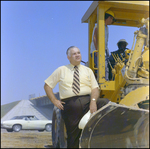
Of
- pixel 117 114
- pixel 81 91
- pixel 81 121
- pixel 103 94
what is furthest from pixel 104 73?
pixel 117 114

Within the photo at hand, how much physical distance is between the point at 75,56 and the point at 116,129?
0.66 meters

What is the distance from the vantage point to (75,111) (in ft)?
6.21

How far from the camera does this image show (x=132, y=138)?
65.5 inches

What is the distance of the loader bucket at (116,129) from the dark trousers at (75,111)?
21 centimetres

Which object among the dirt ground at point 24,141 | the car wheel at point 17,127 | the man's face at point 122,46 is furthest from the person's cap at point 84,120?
the car wheel at point 17,127

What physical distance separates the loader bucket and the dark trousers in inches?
8.1

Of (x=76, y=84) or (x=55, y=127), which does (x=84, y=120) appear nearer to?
(x=76, y=84)

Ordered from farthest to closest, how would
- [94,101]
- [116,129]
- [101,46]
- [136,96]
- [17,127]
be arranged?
[17,127], [101,46], [94,101], [136,96], [116,129]

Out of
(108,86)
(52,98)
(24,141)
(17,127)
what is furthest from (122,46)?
(17,127)

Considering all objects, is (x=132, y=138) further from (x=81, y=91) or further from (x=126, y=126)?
(x=81, y=91)

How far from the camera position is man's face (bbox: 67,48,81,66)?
6.43 ft

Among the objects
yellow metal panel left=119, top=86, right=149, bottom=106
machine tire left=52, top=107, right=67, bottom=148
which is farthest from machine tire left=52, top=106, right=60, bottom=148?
yellow metal panel left=119, top=86, right=149, bottom=106

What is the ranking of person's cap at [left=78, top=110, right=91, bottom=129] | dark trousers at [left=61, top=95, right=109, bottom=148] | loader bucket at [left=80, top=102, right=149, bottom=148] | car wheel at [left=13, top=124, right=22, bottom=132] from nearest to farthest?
loader bucket at [left=80, top=102, right=149, bottom=148] → person's cap at [left=78, top=110, right=91, bottom=129] → dark trousers at [left=61, top=95, right=109, bottom=148] → car wheel at [left=13, top=124, right=22, bottom=132]

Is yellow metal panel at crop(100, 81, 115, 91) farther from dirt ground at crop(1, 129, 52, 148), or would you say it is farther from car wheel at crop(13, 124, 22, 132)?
car wheel at crop(13, 124, 22, 132)
